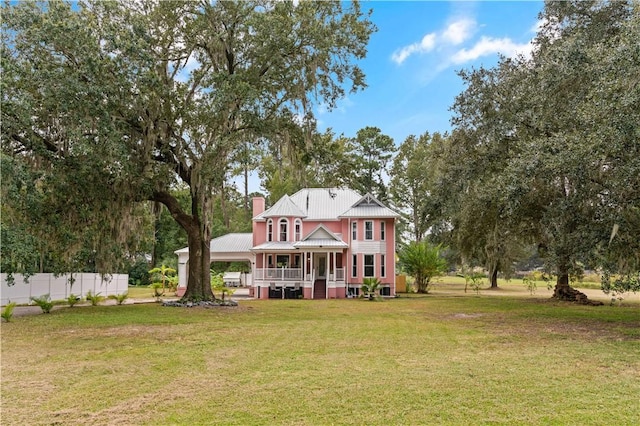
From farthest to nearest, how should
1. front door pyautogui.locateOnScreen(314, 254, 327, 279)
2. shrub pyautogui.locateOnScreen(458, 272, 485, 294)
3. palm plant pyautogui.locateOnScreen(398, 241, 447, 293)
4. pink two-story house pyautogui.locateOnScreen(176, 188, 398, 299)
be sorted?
shrub pyautogui.locateOnScreen(458, 272, 485, 294)
palm plant pyautogui.locateOnScreen(398, 241, 447, 293)
front door pyautogui.locateOnScreen(314, 254, 327, 279)
pink two-story house pyautogui.locateOnScreen(176, 188, 398, 299)

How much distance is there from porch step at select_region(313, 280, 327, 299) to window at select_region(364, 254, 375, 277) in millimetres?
2473

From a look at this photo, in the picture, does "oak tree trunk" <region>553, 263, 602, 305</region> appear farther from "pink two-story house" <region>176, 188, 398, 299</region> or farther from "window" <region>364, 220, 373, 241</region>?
"window" <region>364, 220, 373, 241</region>

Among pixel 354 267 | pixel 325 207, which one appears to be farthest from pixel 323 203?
pixel 354 267

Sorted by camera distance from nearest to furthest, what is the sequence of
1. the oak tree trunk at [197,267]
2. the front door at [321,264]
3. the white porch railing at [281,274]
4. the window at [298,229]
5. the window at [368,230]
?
the oak tree trunk at [197,267] → the white porch railing at [281,274] → the window at [368,230] → the window at [298,229] → the front door at [321,264]

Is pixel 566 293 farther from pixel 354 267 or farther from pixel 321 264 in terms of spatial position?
pixel 321 264

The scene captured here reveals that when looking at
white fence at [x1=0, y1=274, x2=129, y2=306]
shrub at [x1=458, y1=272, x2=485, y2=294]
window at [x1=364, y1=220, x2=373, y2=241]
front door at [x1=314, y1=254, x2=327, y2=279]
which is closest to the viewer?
white fence at [x1=0, y1=274, x2=129, y2=306]

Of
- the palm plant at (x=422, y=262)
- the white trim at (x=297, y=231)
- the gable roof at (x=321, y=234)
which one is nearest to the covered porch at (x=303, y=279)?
the gable roof at (x=321, y=234)

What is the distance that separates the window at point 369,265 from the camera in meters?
25.9

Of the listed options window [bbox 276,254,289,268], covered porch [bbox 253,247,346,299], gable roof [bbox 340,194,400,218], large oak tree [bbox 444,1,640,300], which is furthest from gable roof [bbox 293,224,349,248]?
large oak tree [bbox 444,1,640,300]

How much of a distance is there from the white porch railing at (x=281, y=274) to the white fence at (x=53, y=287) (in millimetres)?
8010

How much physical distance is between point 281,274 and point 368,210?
6.28 meters

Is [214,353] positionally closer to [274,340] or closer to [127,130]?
[274,340]

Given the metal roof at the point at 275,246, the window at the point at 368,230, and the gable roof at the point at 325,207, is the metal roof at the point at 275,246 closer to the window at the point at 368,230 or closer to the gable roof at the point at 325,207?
the gable roof at the point at 325,207

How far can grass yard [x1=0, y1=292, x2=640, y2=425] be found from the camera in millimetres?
4867
